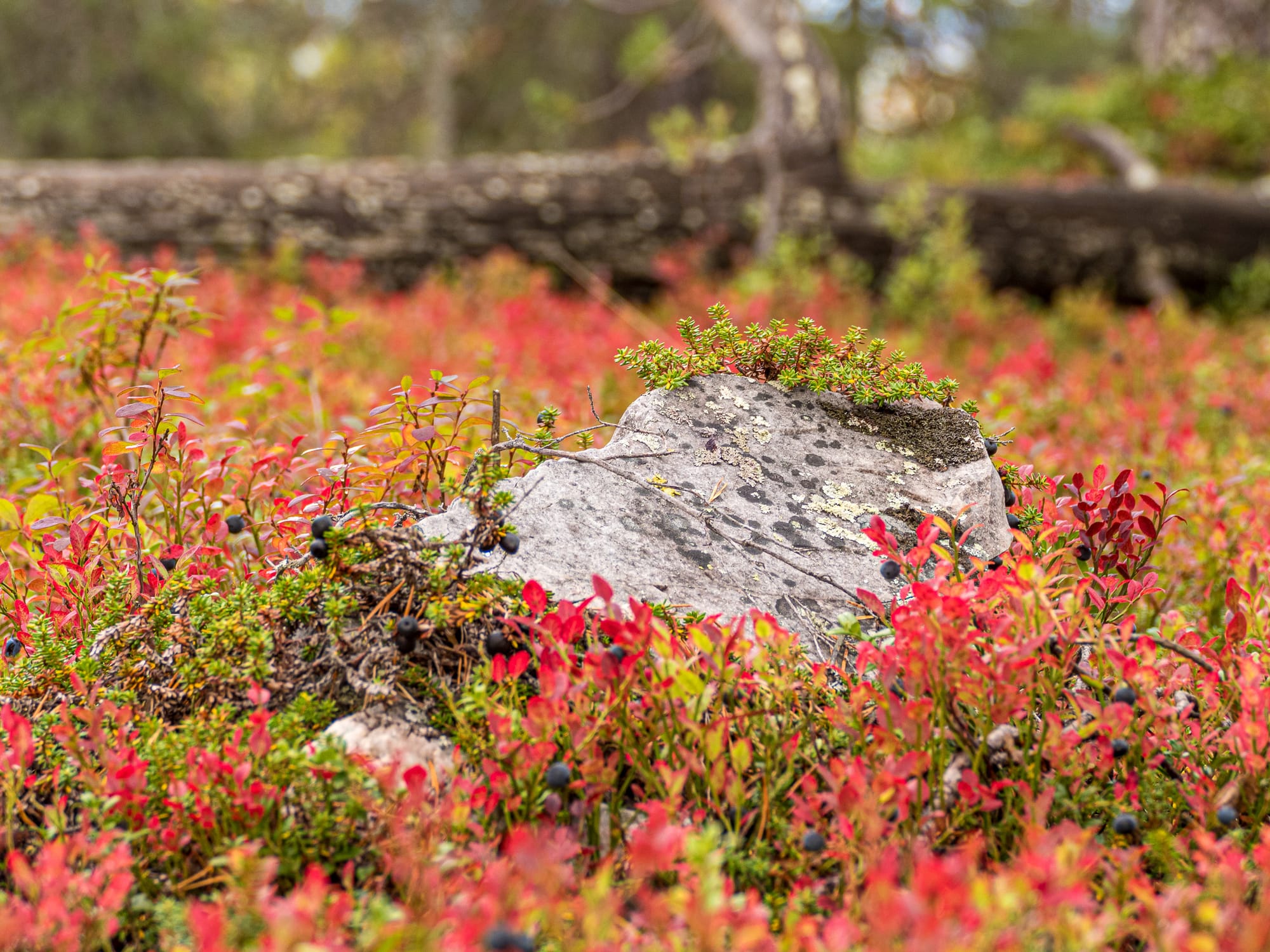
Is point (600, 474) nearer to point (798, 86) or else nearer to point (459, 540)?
point (459, 540)

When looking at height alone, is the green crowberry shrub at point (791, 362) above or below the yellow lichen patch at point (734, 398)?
above

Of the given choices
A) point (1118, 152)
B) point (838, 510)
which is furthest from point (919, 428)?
point (1118, 152)

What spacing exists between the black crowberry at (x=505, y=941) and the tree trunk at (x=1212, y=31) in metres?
14.1

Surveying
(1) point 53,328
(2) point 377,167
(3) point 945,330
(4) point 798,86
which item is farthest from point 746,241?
(1) point 53,328

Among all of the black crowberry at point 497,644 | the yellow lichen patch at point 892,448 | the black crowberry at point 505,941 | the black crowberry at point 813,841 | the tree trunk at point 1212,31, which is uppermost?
the tree trunk at point 1212,31

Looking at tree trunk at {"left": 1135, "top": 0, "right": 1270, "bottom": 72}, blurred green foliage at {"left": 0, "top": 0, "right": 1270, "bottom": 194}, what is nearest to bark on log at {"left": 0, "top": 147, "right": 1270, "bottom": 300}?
blurred green foliage at {"left": 0, "top": 0, "right": 1270, "bottom": 194}

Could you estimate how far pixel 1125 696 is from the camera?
1.75 m

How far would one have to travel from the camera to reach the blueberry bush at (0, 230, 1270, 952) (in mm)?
1316

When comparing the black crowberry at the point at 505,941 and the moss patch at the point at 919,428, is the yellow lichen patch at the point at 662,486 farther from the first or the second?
the black crowberry at the point at 505,941

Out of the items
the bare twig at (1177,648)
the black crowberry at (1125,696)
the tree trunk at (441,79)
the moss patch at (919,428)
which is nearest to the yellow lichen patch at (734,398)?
the moss patch at (919,428)

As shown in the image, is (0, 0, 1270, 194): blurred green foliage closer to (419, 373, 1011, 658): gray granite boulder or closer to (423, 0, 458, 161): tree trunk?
(423, 0, 458, 161): tree trunk

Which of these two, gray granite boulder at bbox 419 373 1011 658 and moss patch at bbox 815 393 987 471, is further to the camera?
moss patch at bbox 815 393 987 471

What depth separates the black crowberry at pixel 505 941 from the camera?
1168 millimetres

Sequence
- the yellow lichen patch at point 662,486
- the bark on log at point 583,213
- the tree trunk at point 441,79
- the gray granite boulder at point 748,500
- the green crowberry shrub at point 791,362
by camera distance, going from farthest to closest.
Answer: the tree trunk at point 441,79
the bark on log at point 583,213
the green crowberry shrub at point 791,362
the yellow lichen patch at point 662,486
the gray granite boulder at point 748,500
